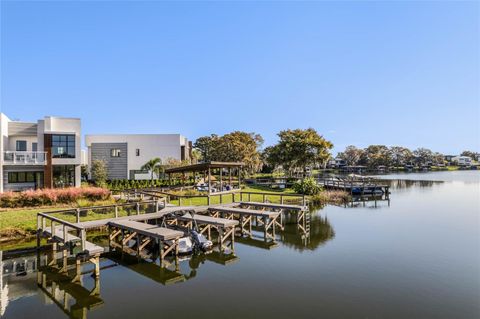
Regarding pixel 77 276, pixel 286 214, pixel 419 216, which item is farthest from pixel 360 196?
pixel 77 276

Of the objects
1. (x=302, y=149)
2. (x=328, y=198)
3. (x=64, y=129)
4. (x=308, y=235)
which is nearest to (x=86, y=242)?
(x=308, y=235)

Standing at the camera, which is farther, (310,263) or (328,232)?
(328,232)

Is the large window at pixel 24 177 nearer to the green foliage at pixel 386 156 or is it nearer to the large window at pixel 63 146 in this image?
the large window at pixel 63 146

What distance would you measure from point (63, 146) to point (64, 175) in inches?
116

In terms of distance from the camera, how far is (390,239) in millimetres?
15273

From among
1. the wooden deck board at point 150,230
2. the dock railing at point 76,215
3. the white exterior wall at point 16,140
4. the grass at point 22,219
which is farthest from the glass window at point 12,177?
the wooden deck board at point 150,230

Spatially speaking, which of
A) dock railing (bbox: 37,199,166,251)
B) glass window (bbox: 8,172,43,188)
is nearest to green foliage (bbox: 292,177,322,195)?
dock railing (bbox: 37,199,166,251)

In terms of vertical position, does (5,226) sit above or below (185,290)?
above

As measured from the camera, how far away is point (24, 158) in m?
25.4

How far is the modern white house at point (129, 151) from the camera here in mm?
38062

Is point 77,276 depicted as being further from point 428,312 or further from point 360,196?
point 360,196

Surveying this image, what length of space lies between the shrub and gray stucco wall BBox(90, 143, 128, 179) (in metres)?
18.7

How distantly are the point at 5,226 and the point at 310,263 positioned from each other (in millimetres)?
13881

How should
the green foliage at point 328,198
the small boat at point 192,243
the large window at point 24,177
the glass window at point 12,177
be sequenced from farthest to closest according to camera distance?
the green foliage at point 328,198 < the large window at point 24,177 < the glass window at point 12,177 < the small boat at point 192,243
